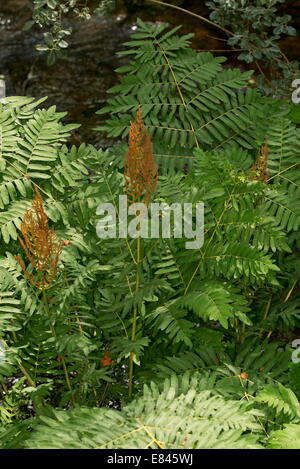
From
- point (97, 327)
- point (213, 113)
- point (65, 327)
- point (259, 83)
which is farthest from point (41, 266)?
point (259, 83)

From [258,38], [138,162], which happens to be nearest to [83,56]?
[258,38]

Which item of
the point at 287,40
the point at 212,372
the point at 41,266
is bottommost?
the point at 212,372

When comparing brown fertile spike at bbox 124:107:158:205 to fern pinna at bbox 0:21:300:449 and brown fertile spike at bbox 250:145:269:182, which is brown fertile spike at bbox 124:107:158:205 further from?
brown fertile spike at bbox 250:145:269:182

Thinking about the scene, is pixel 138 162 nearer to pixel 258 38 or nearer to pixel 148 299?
pixel 148 299

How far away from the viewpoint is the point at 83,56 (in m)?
5.32

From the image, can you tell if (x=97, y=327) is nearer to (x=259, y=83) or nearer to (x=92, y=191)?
(x=92, y=191)

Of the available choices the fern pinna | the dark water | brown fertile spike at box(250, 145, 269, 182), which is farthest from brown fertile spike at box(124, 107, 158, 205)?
the dark water

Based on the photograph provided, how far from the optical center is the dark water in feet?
16.2

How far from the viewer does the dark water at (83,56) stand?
4934 millimetres

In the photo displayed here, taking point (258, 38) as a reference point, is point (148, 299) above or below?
below

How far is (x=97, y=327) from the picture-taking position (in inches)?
100

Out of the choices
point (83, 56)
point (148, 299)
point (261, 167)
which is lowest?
point (148, 299)

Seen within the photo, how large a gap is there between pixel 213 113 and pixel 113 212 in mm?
870

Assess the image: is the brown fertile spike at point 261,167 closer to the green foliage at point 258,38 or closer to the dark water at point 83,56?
the green foliage at point 258,38
